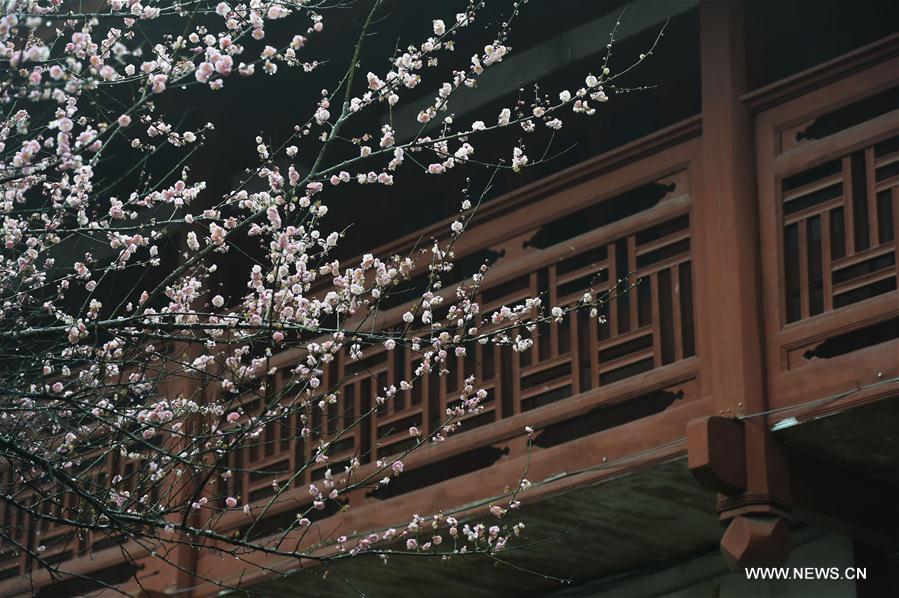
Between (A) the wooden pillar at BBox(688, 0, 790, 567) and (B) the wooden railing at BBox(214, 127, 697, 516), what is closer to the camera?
(A) the wooden pillar at BBox(688, 0, 790, 567)

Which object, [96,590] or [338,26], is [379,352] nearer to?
[338,26]

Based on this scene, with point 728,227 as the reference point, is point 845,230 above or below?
below

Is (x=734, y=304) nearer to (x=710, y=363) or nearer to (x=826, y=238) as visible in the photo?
(x=710, y=363)

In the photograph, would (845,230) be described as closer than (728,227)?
Yes

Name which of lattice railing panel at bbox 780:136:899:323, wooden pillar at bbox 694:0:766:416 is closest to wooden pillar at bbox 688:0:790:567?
wooden pillar at bbox 694:0:766:416

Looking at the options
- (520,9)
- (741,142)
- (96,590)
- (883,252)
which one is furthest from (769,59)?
(96,590)

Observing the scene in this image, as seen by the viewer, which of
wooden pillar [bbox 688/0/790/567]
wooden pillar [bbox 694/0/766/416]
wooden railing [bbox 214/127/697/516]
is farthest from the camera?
wooden railing [bbox 214/127/697/516]

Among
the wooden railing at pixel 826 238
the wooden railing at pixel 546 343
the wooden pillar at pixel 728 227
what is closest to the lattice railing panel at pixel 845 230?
the wooden railing at pixel 826 238

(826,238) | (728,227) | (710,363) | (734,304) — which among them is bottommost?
(710,363)

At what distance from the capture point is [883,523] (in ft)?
26.6

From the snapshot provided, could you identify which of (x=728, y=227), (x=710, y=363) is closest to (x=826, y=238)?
(x=728, y=227)

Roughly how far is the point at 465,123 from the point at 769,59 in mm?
2893

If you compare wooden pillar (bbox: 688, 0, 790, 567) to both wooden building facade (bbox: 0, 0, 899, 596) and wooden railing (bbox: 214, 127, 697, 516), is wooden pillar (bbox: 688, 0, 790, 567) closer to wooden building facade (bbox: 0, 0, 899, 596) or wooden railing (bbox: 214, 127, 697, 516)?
wooden building facade (bbox: 0, 0, 899, 596)

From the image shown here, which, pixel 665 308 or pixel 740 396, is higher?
pixel 665 308
